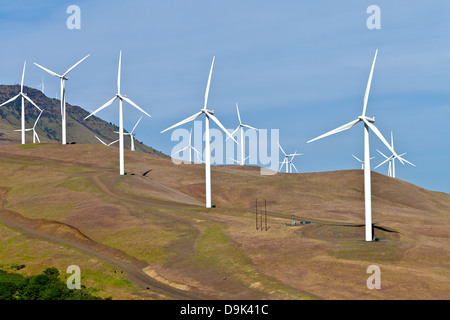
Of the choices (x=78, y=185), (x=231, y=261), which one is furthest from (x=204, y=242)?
(x=78, y=185)

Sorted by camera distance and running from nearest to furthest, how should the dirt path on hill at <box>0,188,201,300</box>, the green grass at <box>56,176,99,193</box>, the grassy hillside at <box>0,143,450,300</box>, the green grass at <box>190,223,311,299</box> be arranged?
the green grass at <box>190,223,311,299</box>
the grassy hillside at <box>0,143,450,300</box>
the dirt path on hill at <box>0,188,201,300</box>
the green grass at <box>56,176,99,193</box>

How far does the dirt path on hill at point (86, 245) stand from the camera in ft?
252

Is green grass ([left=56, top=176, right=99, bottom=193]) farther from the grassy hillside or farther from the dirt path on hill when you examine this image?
the dirt path on hill

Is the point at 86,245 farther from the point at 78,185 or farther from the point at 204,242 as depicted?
the point at 78,185

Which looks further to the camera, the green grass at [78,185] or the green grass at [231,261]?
the green grass at [78,185]

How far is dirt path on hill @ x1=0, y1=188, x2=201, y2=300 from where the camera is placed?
3018 inches

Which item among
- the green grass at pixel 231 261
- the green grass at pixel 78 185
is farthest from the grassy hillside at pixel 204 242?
the green grass at pixel 78 185

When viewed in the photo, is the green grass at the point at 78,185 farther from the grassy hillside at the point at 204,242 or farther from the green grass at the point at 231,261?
the green grass at the point at 231,261

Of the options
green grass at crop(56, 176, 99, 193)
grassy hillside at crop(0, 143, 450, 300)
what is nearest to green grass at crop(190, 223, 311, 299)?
grassy hillside at crop(0, 143, 450, 300)

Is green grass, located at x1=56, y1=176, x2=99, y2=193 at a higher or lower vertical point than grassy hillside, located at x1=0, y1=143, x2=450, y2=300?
higher

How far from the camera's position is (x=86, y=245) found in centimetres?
10175
